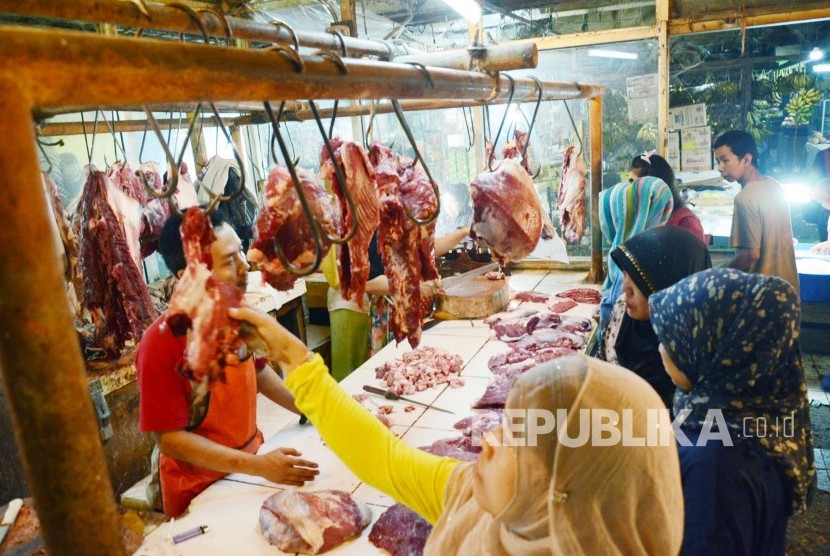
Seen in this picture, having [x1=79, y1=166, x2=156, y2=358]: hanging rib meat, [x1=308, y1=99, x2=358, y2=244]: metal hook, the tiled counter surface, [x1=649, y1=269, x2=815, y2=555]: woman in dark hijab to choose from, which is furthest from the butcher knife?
[x1=308, y1=99, x2=358, y2=244]: metal hook

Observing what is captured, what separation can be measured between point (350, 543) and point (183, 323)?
1.36m

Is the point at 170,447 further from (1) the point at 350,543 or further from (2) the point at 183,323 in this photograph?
(2) the point at 183,323

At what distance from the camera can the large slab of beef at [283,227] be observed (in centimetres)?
239

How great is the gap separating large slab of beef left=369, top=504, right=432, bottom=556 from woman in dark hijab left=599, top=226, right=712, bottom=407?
1.76 m

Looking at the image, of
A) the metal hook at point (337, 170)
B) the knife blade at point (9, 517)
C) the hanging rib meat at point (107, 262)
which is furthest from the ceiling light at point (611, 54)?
the knife blade at point (9, 517)

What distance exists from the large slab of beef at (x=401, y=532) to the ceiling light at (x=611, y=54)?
5.66 metres

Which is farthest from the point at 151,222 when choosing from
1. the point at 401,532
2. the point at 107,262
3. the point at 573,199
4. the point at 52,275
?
the point at 52,275

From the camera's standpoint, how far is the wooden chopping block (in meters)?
5.46

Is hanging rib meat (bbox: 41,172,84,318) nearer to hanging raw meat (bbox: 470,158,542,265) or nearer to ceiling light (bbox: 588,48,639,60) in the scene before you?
hanging raw meat (bbox: 470,158,542,265)

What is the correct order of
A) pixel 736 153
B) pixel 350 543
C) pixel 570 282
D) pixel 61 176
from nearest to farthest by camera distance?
1. pixel 350 543
2. pixel 736 153
3. pixel 570 282
4. pixel 61 176

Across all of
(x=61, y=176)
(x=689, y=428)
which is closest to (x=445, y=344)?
(x=689, y=428)

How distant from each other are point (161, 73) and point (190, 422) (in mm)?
2213

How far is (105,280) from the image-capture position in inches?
171

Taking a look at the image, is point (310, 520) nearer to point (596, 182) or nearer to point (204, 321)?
point (204, 321)
